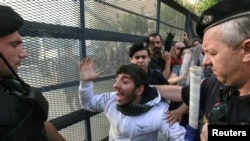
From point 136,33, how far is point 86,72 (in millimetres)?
2027

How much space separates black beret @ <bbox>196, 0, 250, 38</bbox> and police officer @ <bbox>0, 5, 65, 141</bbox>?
97 centimetres

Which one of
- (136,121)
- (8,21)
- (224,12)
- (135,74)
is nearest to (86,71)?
(135,74)

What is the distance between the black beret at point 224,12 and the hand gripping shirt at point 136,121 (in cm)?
133

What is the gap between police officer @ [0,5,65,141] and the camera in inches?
57.9

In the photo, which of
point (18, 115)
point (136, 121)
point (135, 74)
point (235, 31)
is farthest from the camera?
point (135, 74)

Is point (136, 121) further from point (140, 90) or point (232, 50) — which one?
point (232, 50)

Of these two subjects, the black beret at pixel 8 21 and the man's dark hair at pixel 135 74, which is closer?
the black beret at pixel 8 21

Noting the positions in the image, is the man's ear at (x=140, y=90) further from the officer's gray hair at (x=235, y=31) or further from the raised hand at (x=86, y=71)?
the officer's gray hair at (x=235, y=31)

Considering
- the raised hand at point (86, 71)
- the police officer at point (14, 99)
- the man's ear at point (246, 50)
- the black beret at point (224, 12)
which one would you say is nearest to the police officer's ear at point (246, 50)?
the man's ear at point (246, 50)

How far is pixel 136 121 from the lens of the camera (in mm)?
2691

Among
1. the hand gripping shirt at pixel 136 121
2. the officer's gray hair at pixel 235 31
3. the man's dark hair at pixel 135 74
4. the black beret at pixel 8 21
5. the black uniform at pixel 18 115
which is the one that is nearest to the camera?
the officer's gray hair at pixel 235 31

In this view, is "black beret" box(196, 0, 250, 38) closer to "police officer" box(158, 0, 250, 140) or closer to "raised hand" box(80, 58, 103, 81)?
"police officer" box(158, 0, 250, 140)

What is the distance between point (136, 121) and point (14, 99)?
1354 millimetres

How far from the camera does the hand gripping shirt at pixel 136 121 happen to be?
2.67 metres
